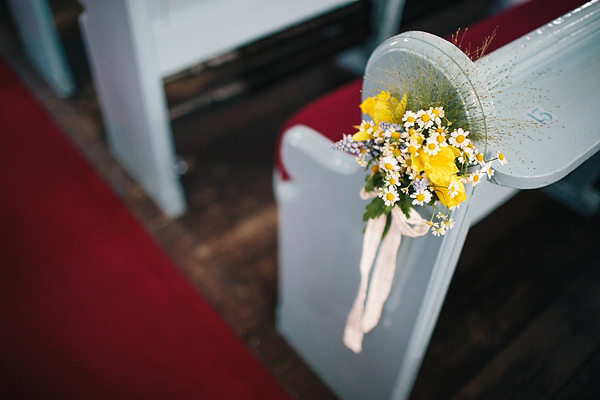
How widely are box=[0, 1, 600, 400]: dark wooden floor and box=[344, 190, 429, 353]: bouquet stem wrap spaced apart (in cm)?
72

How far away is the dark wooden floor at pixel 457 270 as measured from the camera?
2014 mm

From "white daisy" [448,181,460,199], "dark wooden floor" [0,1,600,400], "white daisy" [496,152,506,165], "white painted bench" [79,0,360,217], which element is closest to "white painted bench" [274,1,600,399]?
"white daisy" [496,152,506,165]

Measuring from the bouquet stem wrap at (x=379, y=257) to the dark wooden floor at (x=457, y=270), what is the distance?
28.4 inches

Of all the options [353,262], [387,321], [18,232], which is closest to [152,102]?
[18,232]

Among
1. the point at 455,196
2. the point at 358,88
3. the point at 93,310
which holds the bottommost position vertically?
the point at 93,310

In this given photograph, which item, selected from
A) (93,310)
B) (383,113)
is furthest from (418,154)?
(93,310)

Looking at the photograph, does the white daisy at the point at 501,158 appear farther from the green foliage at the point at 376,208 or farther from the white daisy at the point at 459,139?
the green foliage at the point at 376,208

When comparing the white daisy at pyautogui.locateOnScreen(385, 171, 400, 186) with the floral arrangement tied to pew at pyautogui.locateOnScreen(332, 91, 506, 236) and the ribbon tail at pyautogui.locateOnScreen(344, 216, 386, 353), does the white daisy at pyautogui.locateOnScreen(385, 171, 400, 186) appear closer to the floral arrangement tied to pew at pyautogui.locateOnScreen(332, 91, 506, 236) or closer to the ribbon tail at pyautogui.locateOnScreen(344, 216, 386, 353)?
the floral arrangement tied to pew at pyautogui.locateOnScreen(332, 91, 506, 236)

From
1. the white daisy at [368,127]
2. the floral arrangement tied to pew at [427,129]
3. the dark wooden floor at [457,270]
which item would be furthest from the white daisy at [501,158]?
the dark wooden floor at [457,270]

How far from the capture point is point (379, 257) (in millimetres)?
1217

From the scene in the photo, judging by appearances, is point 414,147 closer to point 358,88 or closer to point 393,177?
point 393,177

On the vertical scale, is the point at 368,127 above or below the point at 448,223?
above

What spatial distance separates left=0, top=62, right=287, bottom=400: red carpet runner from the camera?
1.96 metres

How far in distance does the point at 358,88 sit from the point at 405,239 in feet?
2.72
